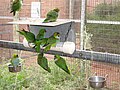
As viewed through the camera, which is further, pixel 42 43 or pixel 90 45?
pixel 90 45

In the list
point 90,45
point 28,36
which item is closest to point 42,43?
point 28,36

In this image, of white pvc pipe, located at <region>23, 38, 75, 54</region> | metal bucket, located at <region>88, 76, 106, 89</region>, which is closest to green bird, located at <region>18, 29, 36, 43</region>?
white pvc pipe, located at <region>23, 38, 75, 54</region>

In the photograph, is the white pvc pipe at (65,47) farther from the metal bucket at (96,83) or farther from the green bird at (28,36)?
the metal bucket at (96,83)

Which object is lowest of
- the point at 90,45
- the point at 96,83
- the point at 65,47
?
the point at 96,83

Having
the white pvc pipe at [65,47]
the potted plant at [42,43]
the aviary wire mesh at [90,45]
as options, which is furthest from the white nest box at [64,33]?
the aviary wire mesh at [90,45]

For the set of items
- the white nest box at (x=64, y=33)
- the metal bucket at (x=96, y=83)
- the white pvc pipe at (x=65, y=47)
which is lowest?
the metal bucket at (x=96, y=83)

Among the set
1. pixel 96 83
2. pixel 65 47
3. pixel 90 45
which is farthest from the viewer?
pixel 90 45

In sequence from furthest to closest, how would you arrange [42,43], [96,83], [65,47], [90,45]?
[90,45] → [96,83] → [65,47] → [42,43]

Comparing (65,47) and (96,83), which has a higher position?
(65,47)

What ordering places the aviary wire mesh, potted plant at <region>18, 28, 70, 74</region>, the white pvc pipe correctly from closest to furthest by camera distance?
potted plant at <region>18, 28, 70, 74</region>, the white pvc pipe, the aviary wire mesh

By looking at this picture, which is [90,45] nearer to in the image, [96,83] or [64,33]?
[96,83]

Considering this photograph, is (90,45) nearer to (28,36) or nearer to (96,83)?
(96,83)

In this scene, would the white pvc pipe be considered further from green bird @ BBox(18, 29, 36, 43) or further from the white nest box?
green bird @ BBox(18, 29, 36, 43)

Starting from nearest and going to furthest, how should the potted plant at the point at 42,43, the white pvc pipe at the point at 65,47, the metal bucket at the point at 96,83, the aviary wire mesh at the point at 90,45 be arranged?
the potted plant at the point at 42,43 < the white pvc pipe at the point at 65,47 < the metal bucket at the point at 96,83 < the aviary wire mesh at the point at 90,45
